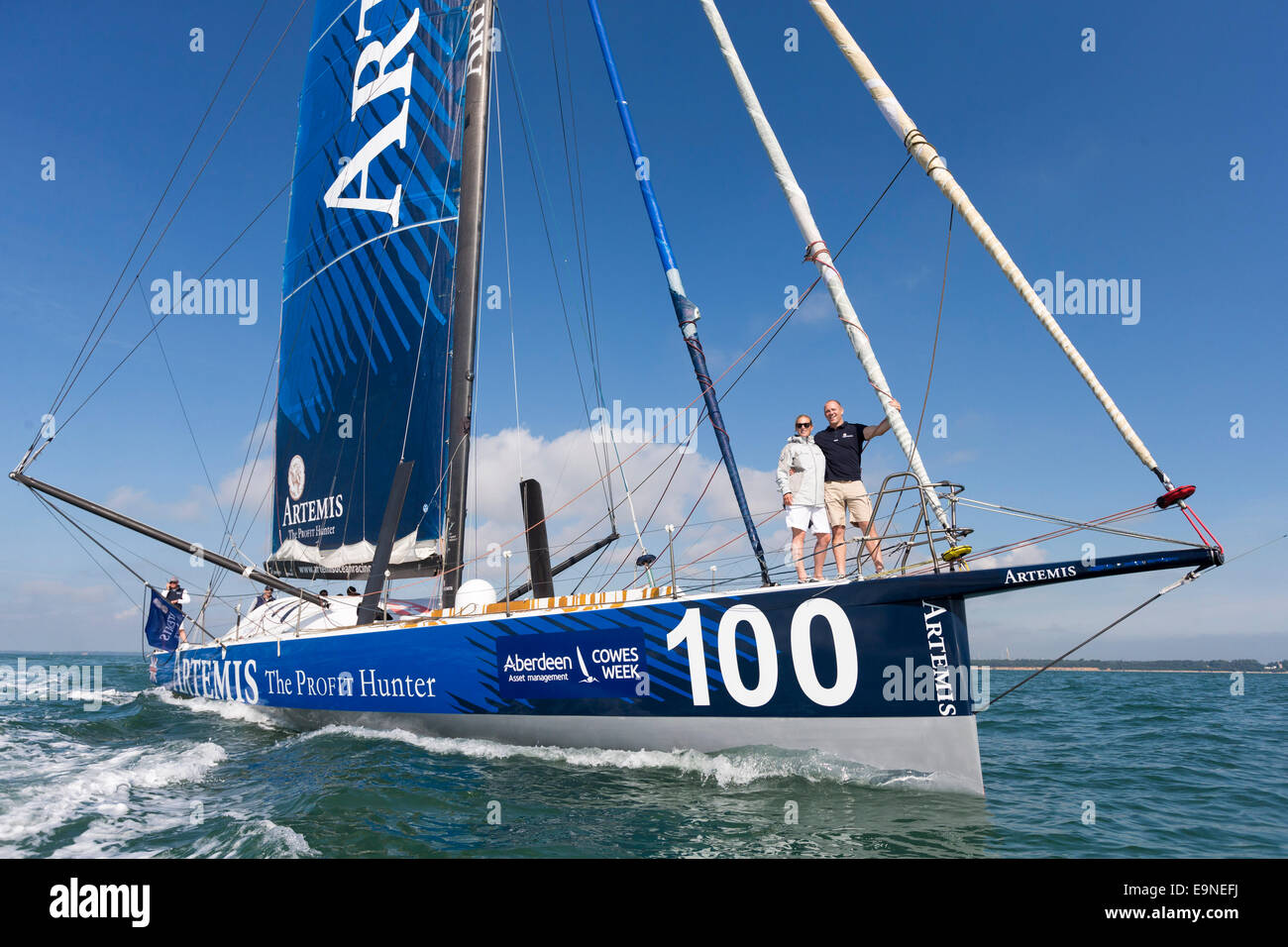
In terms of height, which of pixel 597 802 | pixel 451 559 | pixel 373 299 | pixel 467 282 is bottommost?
pixel 597 802

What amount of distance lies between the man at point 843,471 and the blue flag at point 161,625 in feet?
47.4

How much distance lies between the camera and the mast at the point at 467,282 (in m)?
9.69

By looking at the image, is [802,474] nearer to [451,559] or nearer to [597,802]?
[597,802]

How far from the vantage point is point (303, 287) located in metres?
12.9

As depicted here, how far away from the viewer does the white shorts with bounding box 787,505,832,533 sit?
20.2 ft

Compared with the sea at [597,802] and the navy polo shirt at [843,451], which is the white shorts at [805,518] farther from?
the sea at [597,802]

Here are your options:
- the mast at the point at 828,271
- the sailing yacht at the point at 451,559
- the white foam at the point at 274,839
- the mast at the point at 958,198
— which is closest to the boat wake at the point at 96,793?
the white foam at the point at 274,839

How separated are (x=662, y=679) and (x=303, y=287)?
1065cm

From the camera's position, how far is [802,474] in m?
6.18

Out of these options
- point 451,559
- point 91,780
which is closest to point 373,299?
point 451,559

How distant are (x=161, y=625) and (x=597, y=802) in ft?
44.9

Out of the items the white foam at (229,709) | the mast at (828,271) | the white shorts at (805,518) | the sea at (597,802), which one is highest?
the mast at (828,271)

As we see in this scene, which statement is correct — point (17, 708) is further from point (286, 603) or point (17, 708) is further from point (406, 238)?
point (406, 238)
